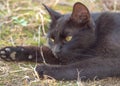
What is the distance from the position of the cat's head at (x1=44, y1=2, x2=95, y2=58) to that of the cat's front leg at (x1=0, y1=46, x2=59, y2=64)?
32 cm

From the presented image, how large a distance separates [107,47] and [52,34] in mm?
468

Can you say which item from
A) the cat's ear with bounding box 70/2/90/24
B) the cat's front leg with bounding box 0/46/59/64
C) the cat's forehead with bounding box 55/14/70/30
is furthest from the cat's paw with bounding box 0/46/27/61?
the cat's ear with bounding box 70/2/90/24

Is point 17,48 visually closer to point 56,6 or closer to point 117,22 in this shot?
point 117,22

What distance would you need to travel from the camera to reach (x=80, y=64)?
9.90ft

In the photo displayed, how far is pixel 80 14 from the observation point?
311 centimetres

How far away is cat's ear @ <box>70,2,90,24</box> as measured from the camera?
3.08m

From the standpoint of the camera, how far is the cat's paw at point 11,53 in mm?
3431

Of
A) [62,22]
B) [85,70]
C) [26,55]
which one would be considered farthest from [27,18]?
[85,70]

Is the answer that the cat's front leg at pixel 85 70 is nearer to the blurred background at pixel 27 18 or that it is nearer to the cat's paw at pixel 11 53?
the cat's paw at pixel 11 53

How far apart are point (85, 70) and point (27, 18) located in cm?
198

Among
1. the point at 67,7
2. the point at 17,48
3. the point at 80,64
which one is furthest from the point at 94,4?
the point at 80,64

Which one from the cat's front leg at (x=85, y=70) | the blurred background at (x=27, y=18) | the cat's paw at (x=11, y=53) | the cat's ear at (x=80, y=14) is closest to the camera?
the cat's front leg at (x=85, y=70)

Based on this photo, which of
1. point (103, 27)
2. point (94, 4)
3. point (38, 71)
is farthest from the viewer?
point (94, 4)

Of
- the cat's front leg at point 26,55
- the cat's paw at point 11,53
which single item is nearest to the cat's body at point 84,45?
the cat's front leg at point 26,55
